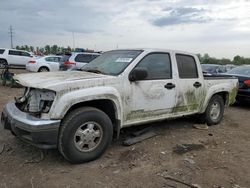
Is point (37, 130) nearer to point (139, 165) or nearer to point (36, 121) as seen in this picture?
point (36, 121)

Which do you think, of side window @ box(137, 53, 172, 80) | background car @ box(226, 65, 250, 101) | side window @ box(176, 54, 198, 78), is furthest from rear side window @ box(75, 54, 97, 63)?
side window @ box(137, 53, 172, 80)

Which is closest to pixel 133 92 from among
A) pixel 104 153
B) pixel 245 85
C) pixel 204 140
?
pixel 104 153

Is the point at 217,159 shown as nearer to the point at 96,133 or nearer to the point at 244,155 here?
the point at 244,155

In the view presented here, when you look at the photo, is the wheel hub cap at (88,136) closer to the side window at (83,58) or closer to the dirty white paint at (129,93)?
the dirty white paint at (129,93)

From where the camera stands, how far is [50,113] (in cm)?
407

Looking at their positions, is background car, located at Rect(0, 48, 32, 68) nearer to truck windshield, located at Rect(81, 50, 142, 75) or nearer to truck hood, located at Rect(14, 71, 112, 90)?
truck windshield, located at Rect(81, 50, 142, 75)

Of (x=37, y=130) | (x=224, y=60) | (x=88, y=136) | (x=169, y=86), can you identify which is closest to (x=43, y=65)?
(x=169, y=86)

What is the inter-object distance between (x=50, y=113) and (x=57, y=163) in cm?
86

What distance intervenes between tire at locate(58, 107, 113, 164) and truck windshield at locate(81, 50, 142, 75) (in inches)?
35.0

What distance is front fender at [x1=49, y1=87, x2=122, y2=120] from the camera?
160 inches

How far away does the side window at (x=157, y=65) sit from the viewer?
17.3 feet

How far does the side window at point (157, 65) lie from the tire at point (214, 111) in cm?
169

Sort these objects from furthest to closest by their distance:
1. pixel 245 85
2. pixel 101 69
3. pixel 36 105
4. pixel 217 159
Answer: pixel 245 85
pixel 101 69
pixel 217 159
pixel 36 105

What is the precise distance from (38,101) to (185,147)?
8.70 ft
